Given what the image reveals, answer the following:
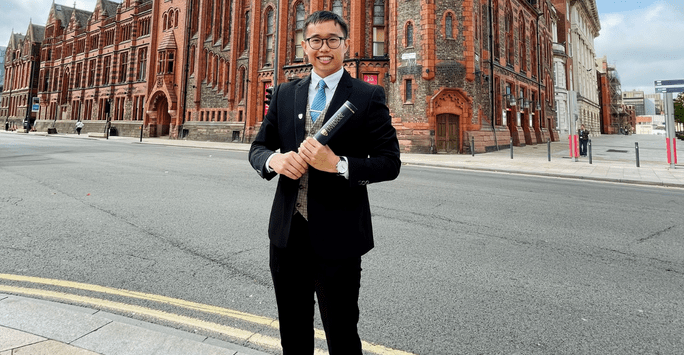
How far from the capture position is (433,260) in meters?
3.81

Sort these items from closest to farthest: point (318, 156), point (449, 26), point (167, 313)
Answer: point (318, 156) → point (167, 313) → point (449, 26)

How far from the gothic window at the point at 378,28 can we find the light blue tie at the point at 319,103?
24.0 meters

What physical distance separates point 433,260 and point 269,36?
1171 inches

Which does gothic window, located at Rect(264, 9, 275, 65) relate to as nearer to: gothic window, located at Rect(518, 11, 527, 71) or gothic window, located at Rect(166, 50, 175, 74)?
gothic window, located at Rect(166, 50, 175, 74)

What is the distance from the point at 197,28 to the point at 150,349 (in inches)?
1598

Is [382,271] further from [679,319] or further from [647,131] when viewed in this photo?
[647,131]

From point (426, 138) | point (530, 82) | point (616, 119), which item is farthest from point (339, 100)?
point (616, 119)

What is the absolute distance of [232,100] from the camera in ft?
103

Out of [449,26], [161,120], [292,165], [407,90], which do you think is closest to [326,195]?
[292,165]

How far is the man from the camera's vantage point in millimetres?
1473

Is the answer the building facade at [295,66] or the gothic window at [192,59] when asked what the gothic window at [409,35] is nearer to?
the building facade at [295,66]

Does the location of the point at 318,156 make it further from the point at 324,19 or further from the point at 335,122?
the point at 324,19

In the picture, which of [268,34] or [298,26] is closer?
[298,26]

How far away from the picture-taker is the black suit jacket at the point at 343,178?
1469 millimetres
